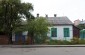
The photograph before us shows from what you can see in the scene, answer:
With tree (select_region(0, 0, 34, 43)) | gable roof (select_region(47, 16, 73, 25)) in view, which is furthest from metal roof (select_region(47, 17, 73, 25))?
tree (select_region(0, 0, 34, 43))

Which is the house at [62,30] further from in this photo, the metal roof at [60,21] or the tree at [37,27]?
the tree at [37,27]

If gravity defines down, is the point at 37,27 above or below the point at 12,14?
below

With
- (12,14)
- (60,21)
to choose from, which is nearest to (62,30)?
(60,21)

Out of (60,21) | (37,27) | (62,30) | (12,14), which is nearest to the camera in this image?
(37,27)

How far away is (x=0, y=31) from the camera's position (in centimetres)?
4197

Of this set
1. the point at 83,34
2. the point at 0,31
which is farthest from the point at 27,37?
the point at 83,34

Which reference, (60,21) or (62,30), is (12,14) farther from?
(60,21)

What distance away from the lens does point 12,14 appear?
40844 millimetres

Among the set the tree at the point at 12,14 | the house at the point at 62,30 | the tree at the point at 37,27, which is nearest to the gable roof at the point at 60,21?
the house at the point at 62,30

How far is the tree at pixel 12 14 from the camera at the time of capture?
133 feet

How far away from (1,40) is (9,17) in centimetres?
407

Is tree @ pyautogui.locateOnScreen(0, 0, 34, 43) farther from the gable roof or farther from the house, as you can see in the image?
the gable roof

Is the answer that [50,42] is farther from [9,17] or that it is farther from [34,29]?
[9,17]

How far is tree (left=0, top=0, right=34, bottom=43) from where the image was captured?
1601 inches
